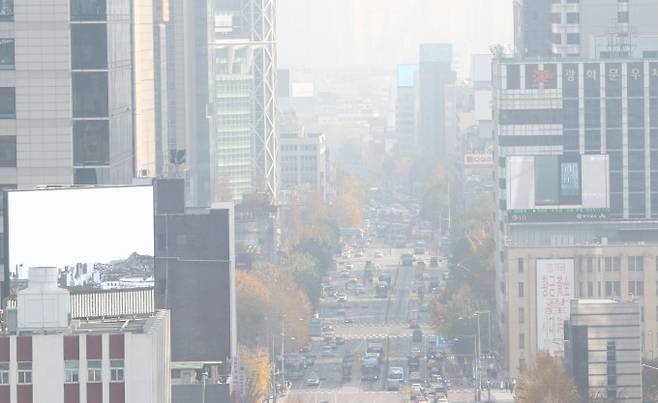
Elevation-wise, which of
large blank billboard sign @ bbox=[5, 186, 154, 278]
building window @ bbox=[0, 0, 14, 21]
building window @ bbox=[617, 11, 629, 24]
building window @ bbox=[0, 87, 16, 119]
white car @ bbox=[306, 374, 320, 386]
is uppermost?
building window @ bbox=[617, 11, 629, 24]

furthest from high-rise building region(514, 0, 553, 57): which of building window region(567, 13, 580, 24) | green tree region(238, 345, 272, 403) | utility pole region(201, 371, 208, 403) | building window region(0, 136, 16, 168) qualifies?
building window region(0, 136, 16, 168)

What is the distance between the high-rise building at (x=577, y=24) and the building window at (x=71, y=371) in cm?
8955

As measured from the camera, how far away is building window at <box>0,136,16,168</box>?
48656 mm

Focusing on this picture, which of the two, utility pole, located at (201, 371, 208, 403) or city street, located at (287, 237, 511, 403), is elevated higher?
utility pole, located at (201, 371, 208, 403)

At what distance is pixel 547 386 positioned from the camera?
8800cm

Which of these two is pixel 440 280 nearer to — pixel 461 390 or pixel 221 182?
pixel 221 182

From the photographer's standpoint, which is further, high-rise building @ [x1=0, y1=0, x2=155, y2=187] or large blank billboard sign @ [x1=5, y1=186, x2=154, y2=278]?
high-rise building @ [x1=0, y1=0, x2=155, y2=187]

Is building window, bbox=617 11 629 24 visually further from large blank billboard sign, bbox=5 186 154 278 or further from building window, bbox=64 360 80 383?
building window, bbox=64 360 80 383

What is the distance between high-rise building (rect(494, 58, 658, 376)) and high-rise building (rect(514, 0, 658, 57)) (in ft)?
13.8

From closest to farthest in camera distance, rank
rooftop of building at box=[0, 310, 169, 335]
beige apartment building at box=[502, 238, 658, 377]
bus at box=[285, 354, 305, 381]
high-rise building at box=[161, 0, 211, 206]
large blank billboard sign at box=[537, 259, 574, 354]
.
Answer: rooftop of building at box=[0, 310, 169, 335], bus at box=[285, 354, 305, 381], large blank billboard sign at box=[537, 259, 574, 354], beige apartment building at box=[502, 238, 658, 377], high-rise building at box=[161, 0, 211, 206]

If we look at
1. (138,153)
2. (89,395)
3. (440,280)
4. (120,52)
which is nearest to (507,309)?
(138,153)

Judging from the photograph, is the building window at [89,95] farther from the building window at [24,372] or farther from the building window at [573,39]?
the building window at [573,39]

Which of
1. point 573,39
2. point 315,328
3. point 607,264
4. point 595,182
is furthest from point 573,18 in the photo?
point 607,264

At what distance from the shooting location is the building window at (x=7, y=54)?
159ft
